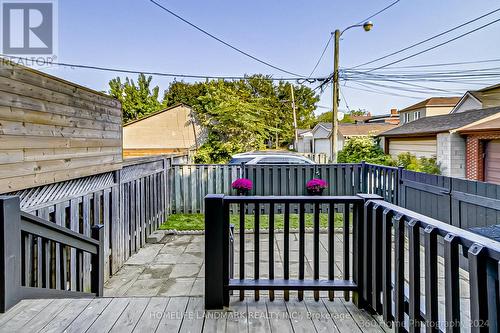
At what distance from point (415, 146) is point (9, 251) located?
13.7 m

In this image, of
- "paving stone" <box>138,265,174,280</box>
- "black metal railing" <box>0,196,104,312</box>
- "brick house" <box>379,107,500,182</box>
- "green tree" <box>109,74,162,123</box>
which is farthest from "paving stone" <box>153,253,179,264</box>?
"green tree" <box>109,74,162,123</box>

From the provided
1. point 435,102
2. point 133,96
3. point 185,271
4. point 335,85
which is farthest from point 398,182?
point 133,96

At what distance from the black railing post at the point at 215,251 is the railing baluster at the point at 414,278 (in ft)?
3.69

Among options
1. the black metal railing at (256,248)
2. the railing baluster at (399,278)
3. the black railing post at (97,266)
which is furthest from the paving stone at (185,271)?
the railing baluster at (399,278)

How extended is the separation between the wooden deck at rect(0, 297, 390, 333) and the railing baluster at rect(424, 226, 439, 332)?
0.50 m

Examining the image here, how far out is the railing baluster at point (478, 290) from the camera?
3.79ft

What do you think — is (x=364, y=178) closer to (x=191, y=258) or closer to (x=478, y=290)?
(x=191, y=258)

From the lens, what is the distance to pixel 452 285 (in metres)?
1.34

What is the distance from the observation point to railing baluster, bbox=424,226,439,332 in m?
1.48

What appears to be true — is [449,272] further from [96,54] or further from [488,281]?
[96,54]

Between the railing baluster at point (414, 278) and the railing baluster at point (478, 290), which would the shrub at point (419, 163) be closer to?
the railing baluster at point (414, 278)

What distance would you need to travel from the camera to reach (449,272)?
4.45ft

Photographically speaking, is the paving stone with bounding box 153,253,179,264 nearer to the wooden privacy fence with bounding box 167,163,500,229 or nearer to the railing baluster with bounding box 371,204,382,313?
the wooden privacy fence with bounding box 167,163,500,229

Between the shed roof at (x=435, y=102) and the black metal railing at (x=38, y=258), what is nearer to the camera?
the black metal railing at (x=38, y=258)
